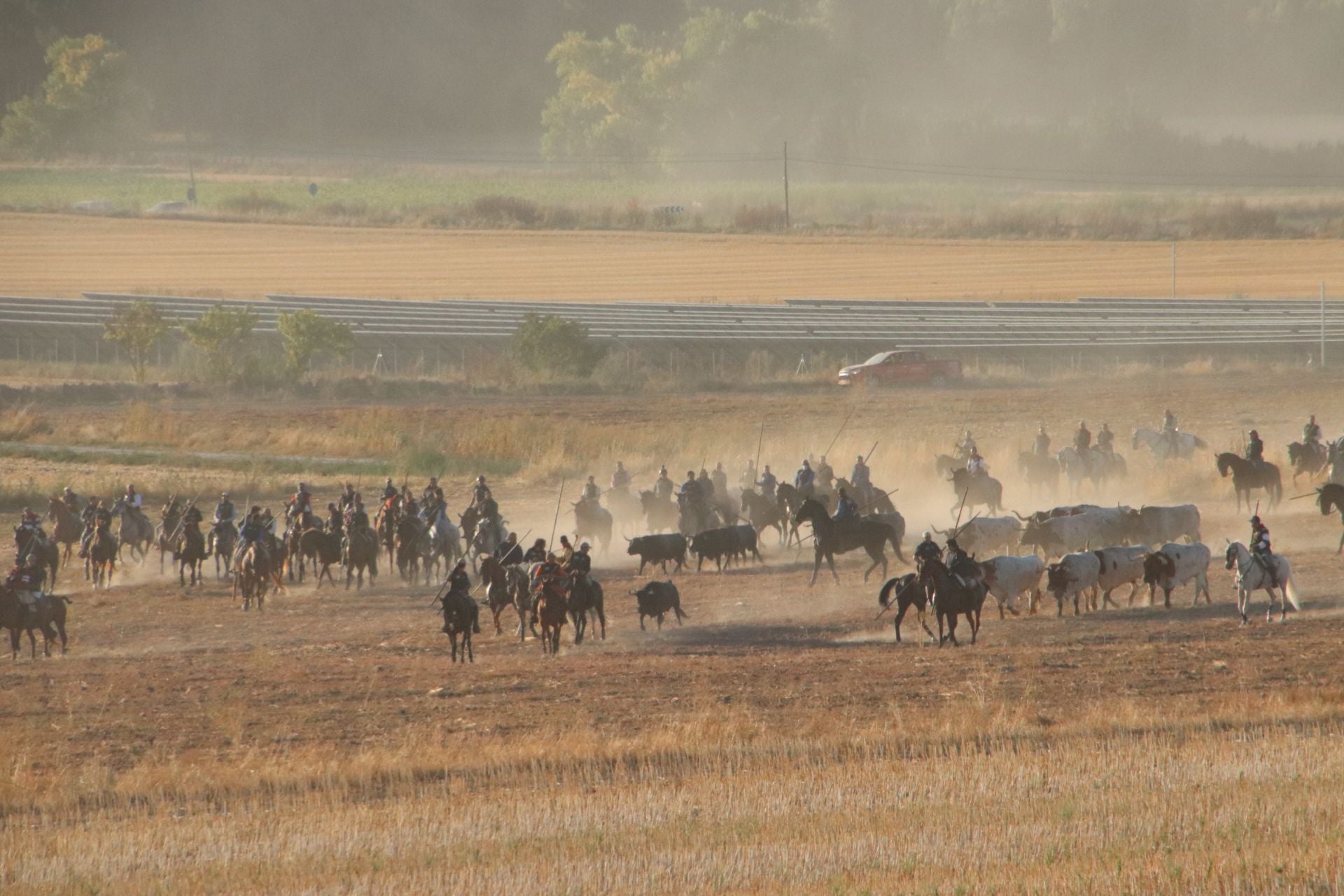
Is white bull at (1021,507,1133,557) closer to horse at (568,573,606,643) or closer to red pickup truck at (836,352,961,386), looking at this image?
horse at (568,573,606,643)

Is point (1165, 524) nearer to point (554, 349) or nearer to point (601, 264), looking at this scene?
point (554, 349)

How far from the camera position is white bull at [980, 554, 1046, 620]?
22.5 m

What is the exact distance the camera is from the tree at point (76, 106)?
384ft

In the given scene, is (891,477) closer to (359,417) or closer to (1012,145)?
Result: (359,417)

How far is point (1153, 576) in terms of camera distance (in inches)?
891

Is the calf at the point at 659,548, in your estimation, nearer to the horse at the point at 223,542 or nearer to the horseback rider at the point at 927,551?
the horse at the point at 223,542

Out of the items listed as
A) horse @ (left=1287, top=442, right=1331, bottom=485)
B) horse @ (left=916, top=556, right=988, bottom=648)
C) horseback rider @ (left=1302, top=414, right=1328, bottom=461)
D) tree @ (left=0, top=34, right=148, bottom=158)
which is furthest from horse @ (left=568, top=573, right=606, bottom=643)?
tree @ (left=0, top=34, right=148, bottom=158)

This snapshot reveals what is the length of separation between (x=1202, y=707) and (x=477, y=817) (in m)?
7.65

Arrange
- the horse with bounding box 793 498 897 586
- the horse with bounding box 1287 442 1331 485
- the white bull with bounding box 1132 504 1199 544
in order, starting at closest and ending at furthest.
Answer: the horse with bounding box 793 498 897 586
the white bull with bounding box 1132 504 1199 544
the horse with bounding box 1287 442 1331 485

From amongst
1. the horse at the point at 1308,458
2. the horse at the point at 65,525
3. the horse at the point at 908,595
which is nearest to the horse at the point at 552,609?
the horse at the point at 908,595

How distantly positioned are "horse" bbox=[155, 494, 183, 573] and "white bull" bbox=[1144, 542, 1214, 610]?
15544 millimetres

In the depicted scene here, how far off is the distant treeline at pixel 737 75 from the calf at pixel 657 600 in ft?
308

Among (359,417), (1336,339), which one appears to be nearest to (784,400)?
(359,417)

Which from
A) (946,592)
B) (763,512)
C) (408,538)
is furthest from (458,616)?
(763,512)
